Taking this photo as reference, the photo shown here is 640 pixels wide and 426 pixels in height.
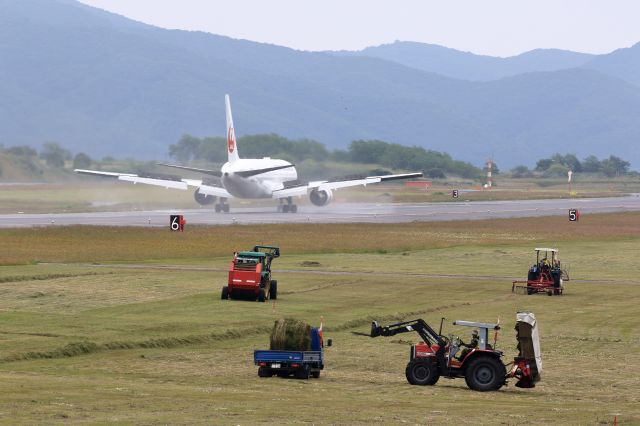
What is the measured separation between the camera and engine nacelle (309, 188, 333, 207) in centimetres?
15038

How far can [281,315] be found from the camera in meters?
55.1

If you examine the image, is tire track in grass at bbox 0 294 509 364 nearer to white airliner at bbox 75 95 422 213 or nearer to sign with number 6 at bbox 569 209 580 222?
sign with number 6 at bbox 569 209 580 222

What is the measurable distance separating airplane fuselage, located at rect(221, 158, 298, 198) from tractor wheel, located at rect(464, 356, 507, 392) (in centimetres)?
9861

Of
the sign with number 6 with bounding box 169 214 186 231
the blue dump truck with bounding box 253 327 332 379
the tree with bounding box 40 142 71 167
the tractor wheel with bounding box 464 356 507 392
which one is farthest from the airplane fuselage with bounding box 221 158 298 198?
the tractor wheel with bounding box 464 356 507 392

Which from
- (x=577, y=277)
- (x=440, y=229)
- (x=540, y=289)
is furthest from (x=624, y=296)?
(x=440, y=229)

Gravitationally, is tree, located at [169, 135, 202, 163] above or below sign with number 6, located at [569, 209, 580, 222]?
above

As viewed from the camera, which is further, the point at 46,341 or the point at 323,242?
the point at 323,242

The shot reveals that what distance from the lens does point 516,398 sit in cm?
3588

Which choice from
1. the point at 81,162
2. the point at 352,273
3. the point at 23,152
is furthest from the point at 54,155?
the point at 352,273

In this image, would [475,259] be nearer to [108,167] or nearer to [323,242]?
[323,242]

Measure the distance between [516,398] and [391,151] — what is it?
15916 centimetres

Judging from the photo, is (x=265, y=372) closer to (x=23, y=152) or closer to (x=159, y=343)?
(x=159, y=343)

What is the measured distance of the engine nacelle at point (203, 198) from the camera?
475 feet

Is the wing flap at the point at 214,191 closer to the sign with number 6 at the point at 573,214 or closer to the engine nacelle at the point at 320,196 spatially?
the engine nacelle at the point at 320,196
